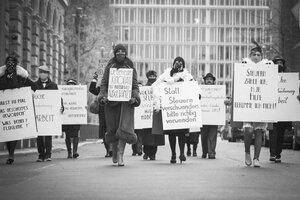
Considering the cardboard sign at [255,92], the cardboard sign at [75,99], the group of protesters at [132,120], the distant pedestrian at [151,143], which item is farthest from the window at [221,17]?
the cardboard sign at [255,92]

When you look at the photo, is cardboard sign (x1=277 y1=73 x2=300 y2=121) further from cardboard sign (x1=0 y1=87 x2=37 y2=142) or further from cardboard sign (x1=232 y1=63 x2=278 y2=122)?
cardboard sign (x1=0 y1=87 x2=37 y2=142)

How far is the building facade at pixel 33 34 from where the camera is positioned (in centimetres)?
2717

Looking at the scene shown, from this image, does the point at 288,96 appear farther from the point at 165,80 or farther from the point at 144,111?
the point at 144,111

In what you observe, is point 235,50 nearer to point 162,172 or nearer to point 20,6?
point 20,6

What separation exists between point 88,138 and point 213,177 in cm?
3277

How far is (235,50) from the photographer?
13062 centimetres

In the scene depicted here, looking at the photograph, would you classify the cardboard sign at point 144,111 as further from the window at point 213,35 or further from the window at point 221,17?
the window at point 221,17

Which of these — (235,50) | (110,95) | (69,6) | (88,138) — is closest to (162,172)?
(110,95)

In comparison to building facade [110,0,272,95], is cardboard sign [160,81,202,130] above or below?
below

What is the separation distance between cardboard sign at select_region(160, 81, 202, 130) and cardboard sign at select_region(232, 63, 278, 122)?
1.27 m

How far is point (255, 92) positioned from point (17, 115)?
189 inches

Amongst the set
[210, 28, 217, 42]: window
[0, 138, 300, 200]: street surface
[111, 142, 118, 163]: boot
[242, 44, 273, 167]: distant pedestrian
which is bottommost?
[0, 138, 300, 200]: street surface

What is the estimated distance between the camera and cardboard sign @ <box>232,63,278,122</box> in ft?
42.7

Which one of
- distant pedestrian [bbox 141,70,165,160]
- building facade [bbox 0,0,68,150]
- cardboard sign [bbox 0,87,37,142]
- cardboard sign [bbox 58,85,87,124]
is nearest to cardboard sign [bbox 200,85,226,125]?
distant pedestrian [bbox 141,70,165,160]
